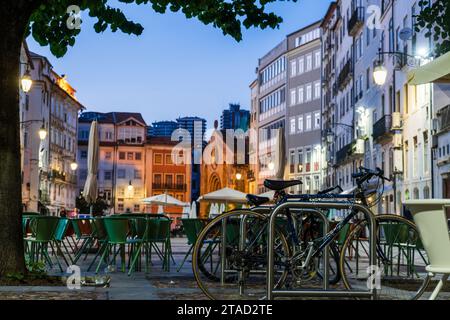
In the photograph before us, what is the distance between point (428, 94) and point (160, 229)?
73.4 ft

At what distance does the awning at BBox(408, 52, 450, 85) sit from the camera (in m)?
9.69

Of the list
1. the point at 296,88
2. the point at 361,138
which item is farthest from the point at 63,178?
the point at 361,138

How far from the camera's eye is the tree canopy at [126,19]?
11.9 metres

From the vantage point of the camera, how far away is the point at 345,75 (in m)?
59.8

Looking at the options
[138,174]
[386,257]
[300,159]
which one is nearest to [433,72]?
[386,257]

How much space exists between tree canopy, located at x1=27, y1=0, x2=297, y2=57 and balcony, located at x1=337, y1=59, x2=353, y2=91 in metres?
46.2

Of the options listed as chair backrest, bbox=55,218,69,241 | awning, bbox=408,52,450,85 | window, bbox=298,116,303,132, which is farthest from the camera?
window, bbox=298,116,303,132

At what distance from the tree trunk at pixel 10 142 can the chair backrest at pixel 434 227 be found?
541cm

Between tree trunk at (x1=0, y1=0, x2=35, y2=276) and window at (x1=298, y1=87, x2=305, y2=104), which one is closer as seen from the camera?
tree trunk at (x1=0, y1=0, x2=35, y2=276)

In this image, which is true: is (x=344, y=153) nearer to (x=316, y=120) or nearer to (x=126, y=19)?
(x=316, y=120)

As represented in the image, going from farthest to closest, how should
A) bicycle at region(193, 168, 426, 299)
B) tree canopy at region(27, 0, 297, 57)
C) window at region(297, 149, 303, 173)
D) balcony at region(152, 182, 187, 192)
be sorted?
1. balcony at region(152, 182, 187, 192)
2. window at region(297, 149, 303, 173)
3. tree canopy at region(27, 0, 297, 57)
4. bicycle at region(193, 168, 426, 299)

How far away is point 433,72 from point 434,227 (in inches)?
164

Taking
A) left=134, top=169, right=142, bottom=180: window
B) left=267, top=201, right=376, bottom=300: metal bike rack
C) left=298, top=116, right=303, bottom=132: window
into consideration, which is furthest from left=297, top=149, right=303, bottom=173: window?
left=267, top=201, right=376, bottom=300: metal bike rack

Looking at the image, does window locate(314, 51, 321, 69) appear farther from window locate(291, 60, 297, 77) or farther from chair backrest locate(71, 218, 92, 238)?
chair backrest locate(71, 218, 92, 238)
